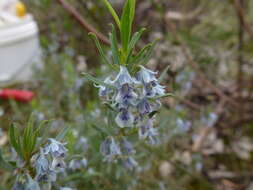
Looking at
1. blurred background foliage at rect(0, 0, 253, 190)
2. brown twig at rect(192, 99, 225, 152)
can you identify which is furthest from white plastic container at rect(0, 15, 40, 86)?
brown twig at rect(192, 99, 225, 152)

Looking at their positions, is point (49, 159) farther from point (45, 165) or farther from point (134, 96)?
point (134, 96)

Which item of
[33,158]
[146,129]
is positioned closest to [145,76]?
[146,129]

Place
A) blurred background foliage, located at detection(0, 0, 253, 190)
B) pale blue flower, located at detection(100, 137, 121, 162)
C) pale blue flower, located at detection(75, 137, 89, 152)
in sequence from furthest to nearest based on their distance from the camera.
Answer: blurred background foliage, located at detection(0, 0, 253, 190)
pale blue flower, located at detection(75, 137, 89, 152)
pale blue flower, located at detection(100, 137, 121, 162)

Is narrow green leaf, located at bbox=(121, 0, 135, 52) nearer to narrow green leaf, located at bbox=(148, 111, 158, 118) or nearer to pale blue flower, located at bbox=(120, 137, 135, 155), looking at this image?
narrow green leaf, located at bbox=(148, 111, 158, 118)

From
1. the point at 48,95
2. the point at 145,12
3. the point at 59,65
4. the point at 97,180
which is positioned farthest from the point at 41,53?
the point at 97,180

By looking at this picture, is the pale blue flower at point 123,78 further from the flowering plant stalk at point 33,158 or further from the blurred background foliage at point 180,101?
the blurred background foliage at point 180,101

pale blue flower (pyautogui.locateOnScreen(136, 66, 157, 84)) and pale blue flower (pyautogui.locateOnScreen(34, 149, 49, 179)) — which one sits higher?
pale blue flower (pyautogui.locateOnScreen(136, 66, 157, 84))
